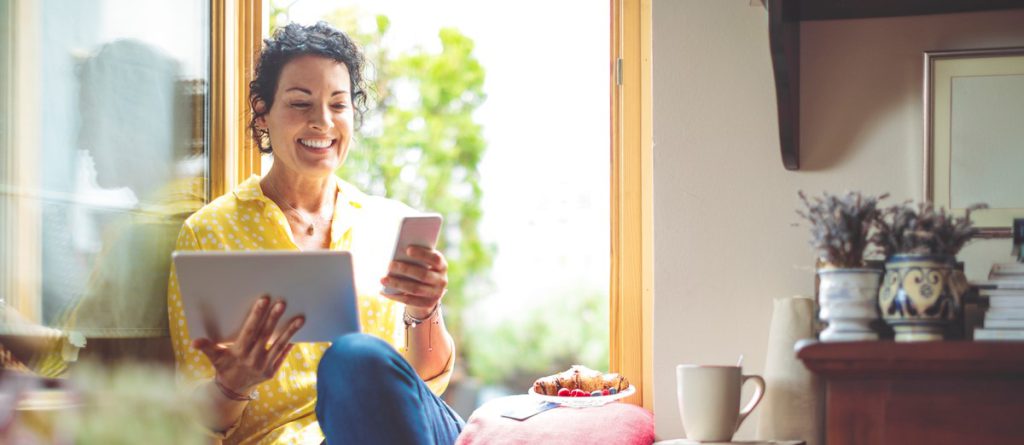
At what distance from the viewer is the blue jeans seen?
1.46 m

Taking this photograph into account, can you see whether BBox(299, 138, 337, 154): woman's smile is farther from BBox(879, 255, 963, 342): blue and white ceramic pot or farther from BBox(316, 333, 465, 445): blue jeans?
BBox(879, 255, 963, 342): blue and white ceramic pot

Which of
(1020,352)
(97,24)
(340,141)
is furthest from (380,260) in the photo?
(1020,352)

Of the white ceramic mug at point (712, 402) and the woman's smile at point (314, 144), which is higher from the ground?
the woman's smile at point (314, 144)

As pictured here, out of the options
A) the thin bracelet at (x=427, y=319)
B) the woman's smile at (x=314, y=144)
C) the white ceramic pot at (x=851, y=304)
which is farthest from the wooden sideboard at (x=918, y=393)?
the woman's smile at (x=314, y=144)

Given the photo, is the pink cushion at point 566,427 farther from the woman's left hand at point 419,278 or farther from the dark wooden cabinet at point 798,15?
the dark wooden cabinet at point 798,15

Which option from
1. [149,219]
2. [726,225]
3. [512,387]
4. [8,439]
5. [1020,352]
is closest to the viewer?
[1020,352]

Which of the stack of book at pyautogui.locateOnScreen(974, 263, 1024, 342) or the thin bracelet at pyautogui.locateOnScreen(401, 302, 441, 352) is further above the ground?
the stack of book at pyautogui.locateOnScreen(974, 263, 1024, 342)

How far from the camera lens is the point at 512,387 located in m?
5.05

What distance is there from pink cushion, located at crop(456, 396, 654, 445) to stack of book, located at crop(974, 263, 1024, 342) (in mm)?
533

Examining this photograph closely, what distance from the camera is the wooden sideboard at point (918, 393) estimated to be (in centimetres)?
110

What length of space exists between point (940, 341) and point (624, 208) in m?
0.82

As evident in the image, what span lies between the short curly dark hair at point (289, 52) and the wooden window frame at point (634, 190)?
509 millimetres

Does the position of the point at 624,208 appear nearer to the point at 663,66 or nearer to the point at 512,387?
the point at 663,66

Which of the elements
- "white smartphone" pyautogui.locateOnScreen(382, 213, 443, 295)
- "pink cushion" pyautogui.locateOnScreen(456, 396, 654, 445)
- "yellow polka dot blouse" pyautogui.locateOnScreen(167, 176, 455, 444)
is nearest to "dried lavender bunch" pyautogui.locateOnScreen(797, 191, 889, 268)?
"pink cushion" pyautogui.locateOnScreen(456, 396, 654, 445)
